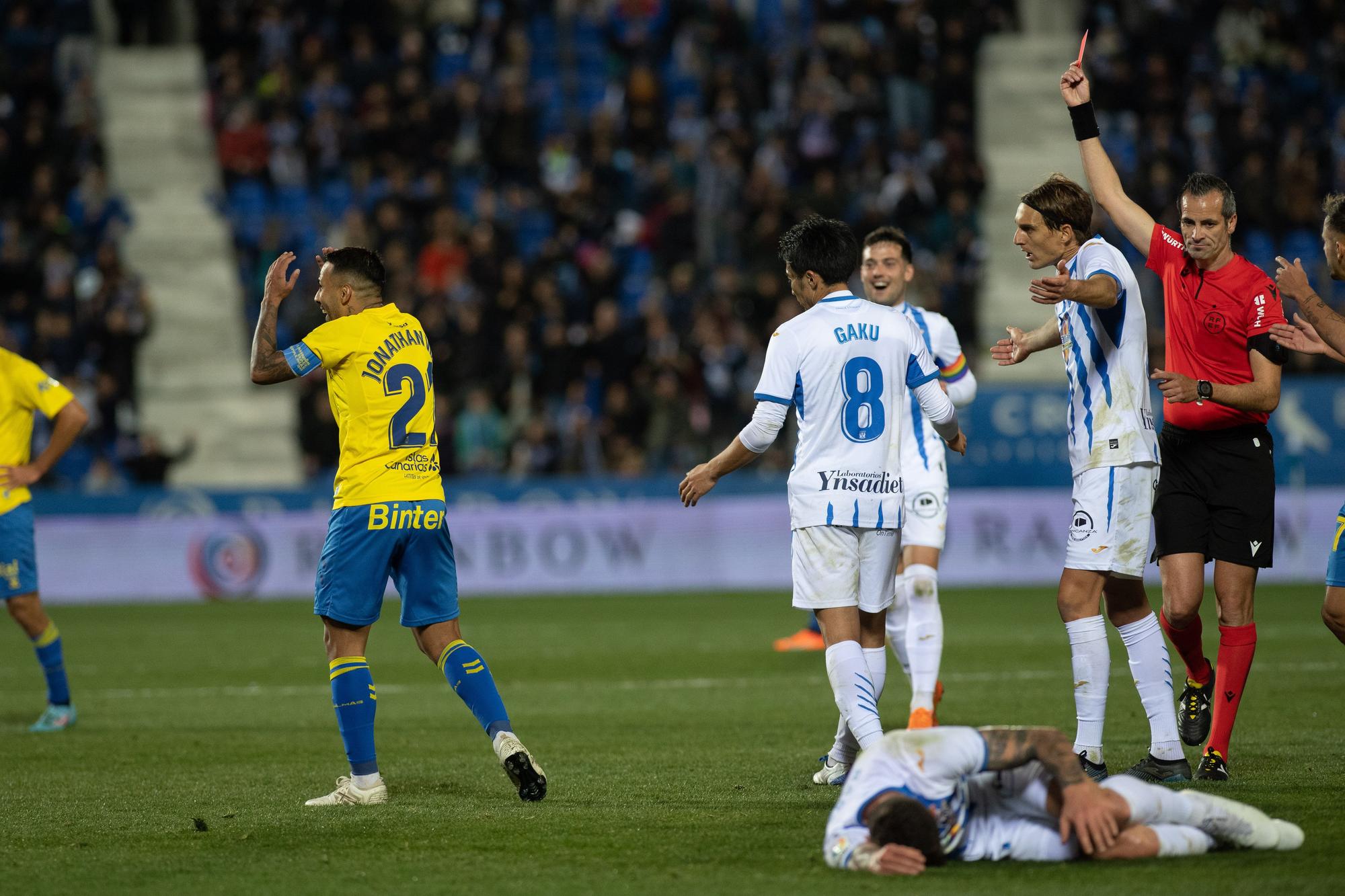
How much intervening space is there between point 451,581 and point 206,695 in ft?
15.8

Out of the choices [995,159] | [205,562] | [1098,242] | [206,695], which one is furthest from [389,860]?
[995,159]

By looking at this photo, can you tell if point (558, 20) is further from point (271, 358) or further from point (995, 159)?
point (271, 358)

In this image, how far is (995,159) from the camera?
25.1 meters

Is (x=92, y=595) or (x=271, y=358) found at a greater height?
(x=271, y=358)

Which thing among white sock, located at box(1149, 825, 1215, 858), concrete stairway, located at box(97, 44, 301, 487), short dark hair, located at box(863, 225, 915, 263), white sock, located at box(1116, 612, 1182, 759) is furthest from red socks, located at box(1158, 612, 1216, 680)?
concrete stairway, located at box(97, 44, 301, 487)

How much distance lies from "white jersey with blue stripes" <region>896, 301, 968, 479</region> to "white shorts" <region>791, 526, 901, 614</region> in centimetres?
173

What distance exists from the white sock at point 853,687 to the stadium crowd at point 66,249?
1547cm

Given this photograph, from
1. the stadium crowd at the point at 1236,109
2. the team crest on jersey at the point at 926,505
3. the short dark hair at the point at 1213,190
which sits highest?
the stadium crowd at the point at 1236,109

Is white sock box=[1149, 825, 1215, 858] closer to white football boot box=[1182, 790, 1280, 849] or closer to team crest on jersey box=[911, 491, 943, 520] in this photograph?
white football boot box=[1182, 790, 1280, 849]

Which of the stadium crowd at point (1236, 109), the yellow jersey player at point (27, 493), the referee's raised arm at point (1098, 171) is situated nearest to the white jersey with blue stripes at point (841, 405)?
the referee's raised arm at point (1098, 171)

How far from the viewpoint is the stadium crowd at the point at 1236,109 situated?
21359 millimetres

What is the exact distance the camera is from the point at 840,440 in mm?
6609

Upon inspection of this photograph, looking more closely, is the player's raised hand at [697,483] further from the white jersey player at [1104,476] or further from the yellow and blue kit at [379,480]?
the white jersey player at [1104,476]

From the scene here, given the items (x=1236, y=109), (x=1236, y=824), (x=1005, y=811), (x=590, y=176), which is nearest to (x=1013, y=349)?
(x=1005, y=811)
